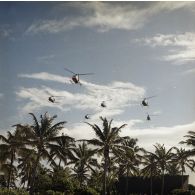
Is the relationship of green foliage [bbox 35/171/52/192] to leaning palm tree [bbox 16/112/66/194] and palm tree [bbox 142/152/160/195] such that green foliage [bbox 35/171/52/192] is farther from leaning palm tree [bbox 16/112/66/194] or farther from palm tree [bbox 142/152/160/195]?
palm tree [bbox 142/152/160/195]

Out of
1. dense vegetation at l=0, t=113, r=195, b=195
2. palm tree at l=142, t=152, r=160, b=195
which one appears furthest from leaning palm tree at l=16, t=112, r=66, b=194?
palm tree at l=142, t=152, r=160, b=195

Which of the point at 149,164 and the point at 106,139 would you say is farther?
the point at 149,164

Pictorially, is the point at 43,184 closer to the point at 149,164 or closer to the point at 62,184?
the point at 62,184

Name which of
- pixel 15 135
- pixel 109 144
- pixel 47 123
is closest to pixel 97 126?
pixel 109 144

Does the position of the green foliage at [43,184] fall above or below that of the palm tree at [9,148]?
below

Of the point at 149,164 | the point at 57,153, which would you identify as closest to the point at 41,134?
the point at 57,153

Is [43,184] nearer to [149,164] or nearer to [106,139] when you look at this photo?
[106,139]

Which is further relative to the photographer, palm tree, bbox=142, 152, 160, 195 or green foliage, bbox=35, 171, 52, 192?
palm tree, bbox=142, 152, 160, 195

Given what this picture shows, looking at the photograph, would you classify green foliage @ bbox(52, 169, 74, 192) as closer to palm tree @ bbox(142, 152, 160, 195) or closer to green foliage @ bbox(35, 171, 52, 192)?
green foliage @ bbox(35, 171, 52, 192)

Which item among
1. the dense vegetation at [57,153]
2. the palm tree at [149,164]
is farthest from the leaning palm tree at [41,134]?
the palm tree at [149,164]

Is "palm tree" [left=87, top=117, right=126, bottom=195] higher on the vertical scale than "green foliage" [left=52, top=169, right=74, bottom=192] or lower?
higher

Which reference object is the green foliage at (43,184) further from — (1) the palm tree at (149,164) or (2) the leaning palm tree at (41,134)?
(1) the palm tree at (149,164)
